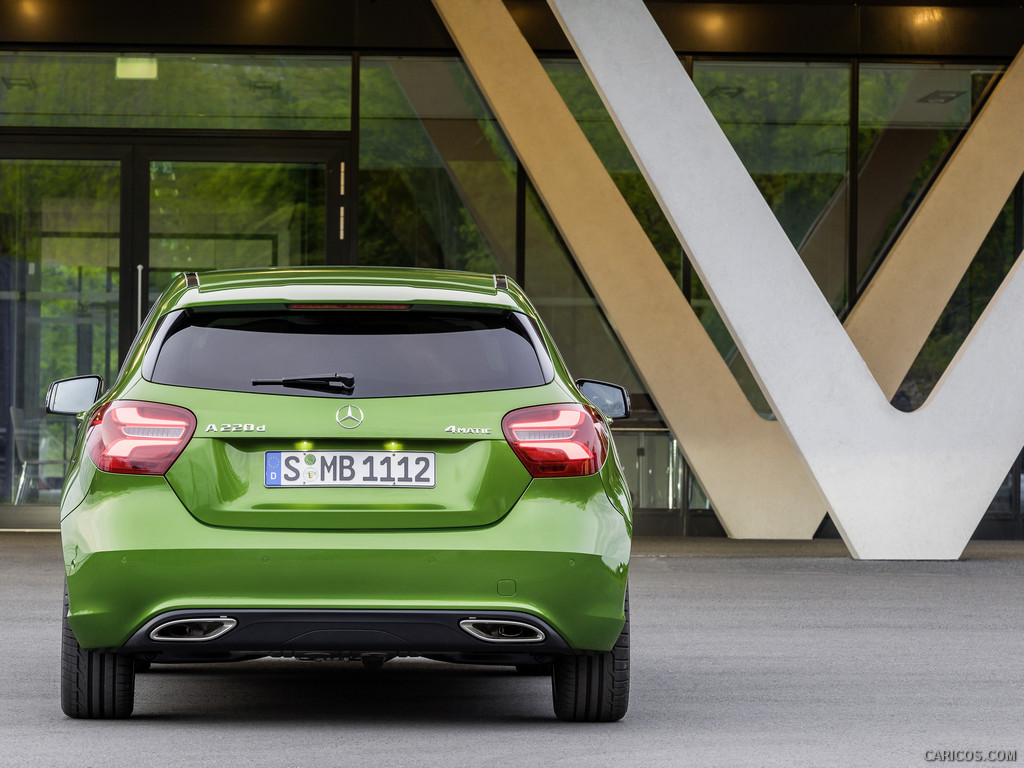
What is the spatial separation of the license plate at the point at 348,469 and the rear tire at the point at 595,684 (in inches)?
37.3

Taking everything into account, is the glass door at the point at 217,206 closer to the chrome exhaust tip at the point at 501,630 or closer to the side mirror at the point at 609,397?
the side mirror at the point at 609,397

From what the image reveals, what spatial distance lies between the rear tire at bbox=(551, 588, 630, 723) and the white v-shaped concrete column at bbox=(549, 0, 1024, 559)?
5856 millimetres

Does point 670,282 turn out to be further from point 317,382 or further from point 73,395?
point 317,382

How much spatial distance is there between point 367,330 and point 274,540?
0.80 m

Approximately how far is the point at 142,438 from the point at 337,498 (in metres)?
0.67

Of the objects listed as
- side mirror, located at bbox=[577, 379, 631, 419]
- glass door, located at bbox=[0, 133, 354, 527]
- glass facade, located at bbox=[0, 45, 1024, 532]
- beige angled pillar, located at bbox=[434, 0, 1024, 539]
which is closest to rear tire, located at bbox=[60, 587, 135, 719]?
side mirror, located at bbox=[577, 379, 631, 419]

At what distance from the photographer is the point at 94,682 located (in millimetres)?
5574

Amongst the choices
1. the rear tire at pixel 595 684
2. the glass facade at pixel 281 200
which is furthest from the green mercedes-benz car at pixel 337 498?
the glass facade at pixel 281 200

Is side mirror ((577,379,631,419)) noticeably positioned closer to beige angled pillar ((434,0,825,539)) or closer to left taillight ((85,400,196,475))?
left taillight ((85,400,196,475))

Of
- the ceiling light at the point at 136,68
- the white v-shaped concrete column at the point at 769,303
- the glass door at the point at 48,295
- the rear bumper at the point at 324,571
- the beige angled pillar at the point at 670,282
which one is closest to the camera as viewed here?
the rear bumper at the point at 324,571

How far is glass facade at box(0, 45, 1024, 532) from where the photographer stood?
15.3 meters

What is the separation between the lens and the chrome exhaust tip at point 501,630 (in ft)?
16.8

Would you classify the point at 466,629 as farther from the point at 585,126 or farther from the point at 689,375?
the point at 585,126

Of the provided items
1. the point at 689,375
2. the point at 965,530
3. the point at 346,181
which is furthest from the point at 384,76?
the point at 965,530
